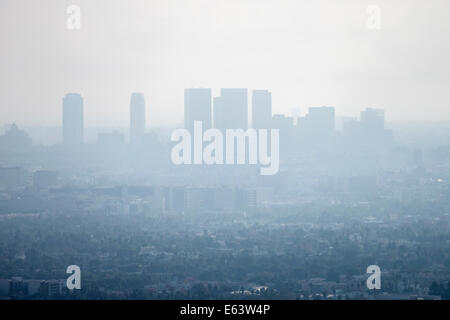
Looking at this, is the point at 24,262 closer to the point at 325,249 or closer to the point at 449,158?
the point at 325,249

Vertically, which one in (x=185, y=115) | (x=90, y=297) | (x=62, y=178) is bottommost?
(x=90, y=297)
